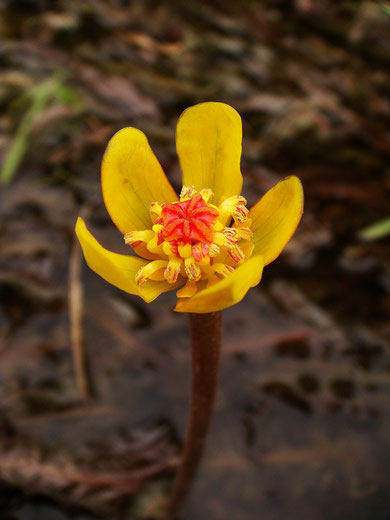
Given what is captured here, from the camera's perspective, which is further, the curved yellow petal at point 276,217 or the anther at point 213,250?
the anther at point 213,250

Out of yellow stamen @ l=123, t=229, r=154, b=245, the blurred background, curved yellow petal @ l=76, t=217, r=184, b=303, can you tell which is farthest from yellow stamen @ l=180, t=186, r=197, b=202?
the blurred background

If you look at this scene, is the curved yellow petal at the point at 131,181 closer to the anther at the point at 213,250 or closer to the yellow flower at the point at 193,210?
the yellow flower at the point at 193,210

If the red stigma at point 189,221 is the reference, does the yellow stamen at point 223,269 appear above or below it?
below

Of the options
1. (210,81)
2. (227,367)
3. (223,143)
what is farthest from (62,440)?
(210,81)

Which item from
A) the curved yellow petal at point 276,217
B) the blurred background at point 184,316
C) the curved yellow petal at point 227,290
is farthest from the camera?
the blurred background at point 184,316

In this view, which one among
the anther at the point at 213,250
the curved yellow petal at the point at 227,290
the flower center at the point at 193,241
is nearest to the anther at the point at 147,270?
the flower center at the point at 193,241

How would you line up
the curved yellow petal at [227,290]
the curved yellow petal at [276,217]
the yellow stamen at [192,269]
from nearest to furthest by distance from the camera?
the curved yellow petal at [227,290] < the curved yellow petal at [276,217] < the yellow stamen at [192,269]

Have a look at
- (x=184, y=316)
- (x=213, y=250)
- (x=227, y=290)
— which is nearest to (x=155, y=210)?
(x=213, y=250)
